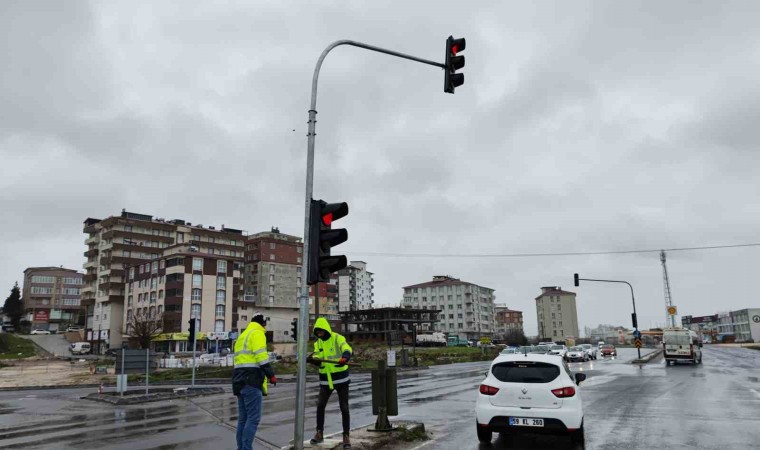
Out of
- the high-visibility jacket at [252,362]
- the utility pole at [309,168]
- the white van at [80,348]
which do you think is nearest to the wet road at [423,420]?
the utility pole at [309,168]

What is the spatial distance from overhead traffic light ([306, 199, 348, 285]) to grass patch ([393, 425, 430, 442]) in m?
3.39

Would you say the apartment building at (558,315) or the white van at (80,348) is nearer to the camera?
the white van at (80,348)

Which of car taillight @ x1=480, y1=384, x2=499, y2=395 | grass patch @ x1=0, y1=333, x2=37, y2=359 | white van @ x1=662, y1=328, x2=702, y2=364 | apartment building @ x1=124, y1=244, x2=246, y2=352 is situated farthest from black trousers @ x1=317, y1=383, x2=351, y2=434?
grass patch @ x1=0, y1=333, x2=37, y2=359

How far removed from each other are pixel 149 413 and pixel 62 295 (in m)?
145

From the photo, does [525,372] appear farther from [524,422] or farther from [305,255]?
[305,255]

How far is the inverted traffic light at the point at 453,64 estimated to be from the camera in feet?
33.0

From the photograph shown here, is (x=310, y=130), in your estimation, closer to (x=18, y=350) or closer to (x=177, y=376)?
(x=177, y=376)

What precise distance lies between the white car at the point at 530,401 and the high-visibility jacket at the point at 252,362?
369 centimetres

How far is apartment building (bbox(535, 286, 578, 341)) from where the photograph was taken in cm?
14375

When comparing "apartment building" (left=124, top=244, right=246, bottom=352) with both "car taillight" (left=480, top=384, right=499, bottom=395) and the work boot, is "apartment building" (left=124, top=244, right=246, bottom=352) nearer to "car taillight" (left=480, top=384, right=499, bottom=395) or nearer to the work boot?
the work boot

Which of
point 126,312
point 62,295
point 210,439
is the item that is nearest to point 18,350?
point 126,312

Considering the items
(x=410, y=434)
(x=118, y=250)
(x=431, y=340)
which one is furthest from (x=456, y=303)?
(x=410, y=434)

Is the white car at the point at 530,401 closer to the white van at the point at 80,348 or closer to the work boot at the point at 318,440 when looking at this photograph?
the work boot at the point at 318,440

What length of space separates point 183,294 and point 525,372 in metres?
78.4
